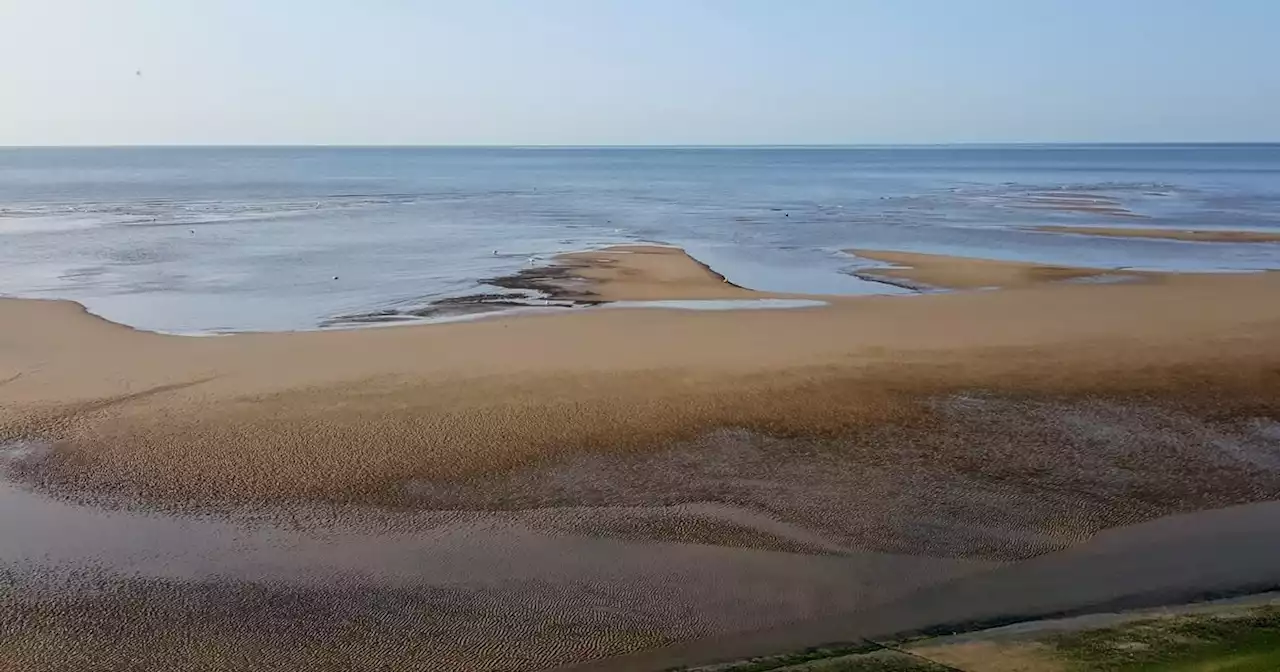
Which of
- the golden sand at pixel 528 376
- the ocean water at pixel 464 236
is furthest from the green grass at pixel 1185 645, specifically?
the ocean water at pixel 464 236

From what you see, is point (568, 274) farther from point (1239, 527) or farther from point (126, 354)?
point (1239, 527)

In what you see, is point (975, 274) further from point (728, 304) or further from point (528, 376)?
point (528, 376)

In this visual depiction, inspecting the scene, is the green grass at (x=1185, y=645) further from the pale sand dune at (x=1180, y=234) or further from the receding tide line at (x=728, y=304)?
the pale sand dune at (x=1180, y=234)

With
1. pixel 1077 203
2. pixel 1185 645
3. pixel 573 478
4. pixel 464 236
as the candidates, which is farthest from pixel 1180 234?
pixel 1185 645

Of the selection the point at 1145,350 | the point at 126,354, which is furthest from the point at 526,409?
the point at 1145,350

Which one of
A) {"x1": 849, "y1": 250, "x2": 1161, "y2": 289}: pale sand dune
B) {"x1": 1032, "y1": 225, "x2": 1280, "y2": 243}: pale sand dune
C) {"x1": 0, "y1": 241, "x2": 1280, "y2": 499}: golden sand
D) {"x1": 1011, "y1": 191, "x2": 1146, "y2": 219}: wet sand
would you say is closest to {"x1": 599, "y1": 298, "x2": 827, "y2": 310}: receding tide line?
{"x1": 0, "y1": 241, "x2": 1280, "y2": 499}: golden sand
